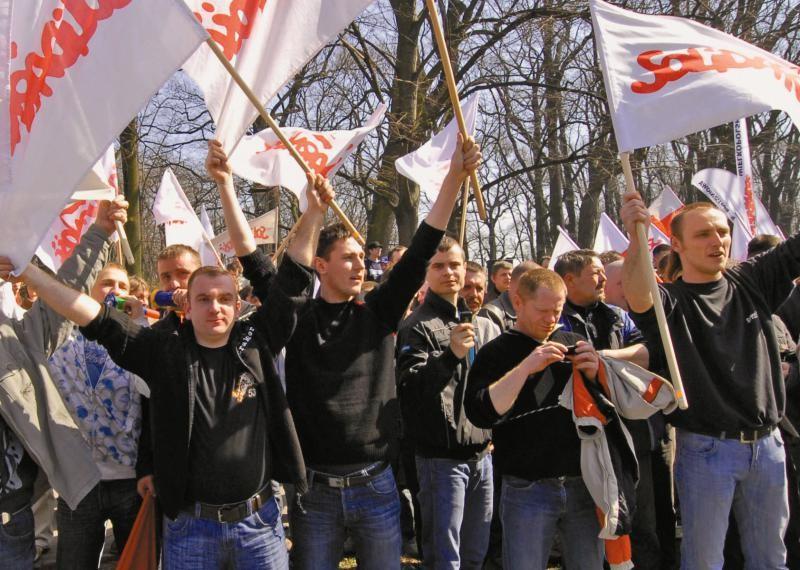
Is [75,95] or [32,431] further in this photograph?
[32,431]

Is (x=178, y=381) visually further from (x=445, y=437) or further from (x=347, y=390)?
(x=445, y=437)

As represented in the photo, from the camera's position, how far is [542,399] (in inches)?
133

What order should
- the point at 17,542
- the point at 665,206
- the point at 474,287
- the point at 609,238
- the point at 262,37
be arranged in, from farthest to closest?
the point at 665,206 → the point at 609,238 → the point at 474,287 → the point at 262,37 → the point at 17,542

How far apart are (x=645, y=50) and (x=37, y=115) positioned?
2.58 m

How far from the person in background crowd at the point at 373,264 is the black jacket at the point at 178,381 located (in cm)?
702

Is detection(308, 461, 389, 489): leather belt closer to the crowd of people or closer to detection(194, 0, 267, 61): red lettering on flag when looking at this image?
the crowd of people

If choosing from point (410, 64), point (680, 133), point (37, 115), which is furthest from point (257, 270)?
point (410, 64)

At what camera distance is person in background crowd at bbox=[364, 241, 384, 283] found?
10.7 metres

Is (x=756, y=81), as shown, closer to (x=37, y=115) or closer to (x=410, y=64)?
(x=37, y=115)

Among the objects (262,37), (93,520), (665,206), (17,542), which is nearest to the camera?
(17,542)

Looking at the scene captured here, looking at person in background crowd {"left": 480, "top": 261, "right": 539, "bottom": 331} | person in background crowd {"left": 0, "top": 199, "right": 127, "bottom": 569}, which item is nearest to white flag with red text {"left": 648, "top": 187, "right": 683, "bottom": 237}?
person in background crowd {"left": 480, "top": 261, "right": 539, "bottom": 331}

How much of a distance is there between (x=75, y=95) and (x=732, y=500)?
3.22m

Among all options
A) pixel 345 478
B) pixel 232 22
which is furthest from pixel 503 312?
pixel 232 22

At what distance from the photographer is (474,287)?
207 inches
